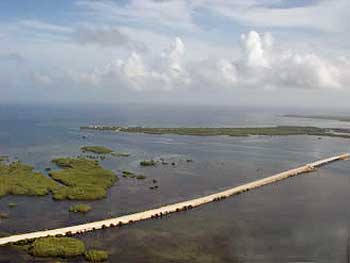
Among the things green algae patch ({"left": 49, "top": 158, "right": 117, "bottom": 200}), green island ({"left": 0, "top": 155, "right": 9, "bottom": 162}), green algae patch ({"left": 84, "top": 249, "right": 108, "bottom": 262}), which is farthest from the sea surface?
green algae patch ({"left": 49, "top": 158, "right": 117, "bottom": 200})

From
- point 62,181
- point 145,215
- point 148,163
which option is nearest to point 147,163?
point 148,163

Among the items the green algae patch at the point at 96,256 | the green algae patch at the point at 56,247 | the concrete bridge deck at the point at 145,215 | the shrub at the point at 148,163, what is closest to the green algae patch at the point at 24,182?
the concrete bridge deck at the point at 145,215

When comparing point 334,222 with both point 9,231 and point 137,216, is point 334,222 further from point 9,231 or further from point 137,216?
point 9,231

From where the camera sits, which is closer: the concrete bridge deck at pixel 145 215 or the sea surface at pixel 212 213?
the sea surface at pixel 212 213

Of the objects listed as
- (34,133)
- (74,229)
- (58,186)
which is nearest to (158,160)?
(58,186)

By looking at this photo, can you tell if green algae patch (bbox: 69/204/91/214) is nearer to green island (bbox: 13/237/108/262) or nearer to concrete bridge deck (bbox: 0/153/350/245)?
concrete bridge deck (bbox: 0/153/350/245)

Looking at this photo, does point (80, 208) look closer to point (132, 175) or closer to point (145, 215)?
point (145, 215)

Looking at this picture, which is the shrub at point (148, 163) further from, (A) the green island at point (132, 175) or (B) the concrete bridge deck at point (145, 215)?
(B) the concrete bridge deck at point (145, 215)
